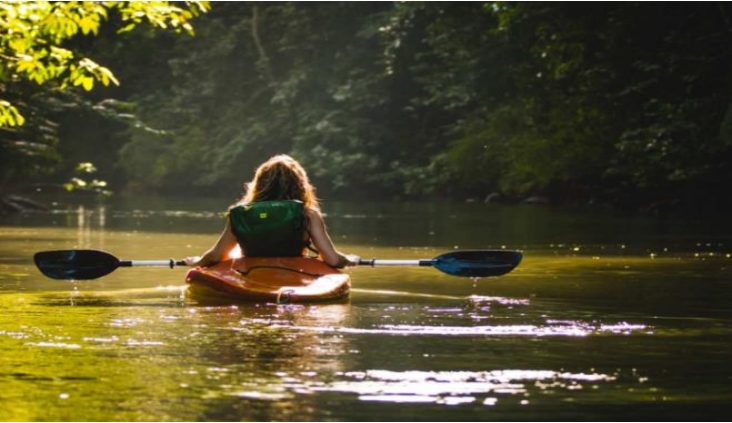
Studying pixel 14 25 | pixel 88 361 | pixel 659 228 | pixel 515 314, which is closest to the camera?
pixel 88 361

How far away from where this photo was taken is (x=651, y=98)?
106 ft

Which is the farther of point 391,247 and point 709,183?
point 709,183

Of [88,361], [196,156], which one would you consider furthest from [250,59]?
[88,361]

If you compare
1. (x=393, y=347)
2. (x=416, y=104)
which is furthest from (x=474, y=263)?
(x=416, y=104)

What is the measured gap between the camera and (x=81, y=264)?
13453 millimetres

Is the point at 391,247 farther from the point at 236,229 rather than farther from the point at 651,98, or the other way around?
the point at 651,98

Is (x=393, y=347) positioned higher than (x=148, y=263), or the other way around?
(x=148, y=263)

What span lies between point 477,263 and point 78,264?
3.43 m

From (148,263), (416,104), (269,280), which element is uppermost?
(416,104)

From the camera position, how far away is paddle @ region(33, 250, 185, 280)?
524 inches

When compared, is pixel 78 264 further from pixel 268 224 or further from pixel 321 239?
pixel 321 239

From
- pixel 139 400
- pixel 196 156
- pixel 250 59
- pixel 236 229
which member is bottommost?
pixel 139 400

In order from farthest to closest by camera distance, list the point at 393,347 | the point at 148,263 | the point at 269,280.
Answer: the point at 148,263
the point at 269,280
the point at 393,347

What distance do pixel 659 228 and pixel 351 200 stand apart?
2257 cm
